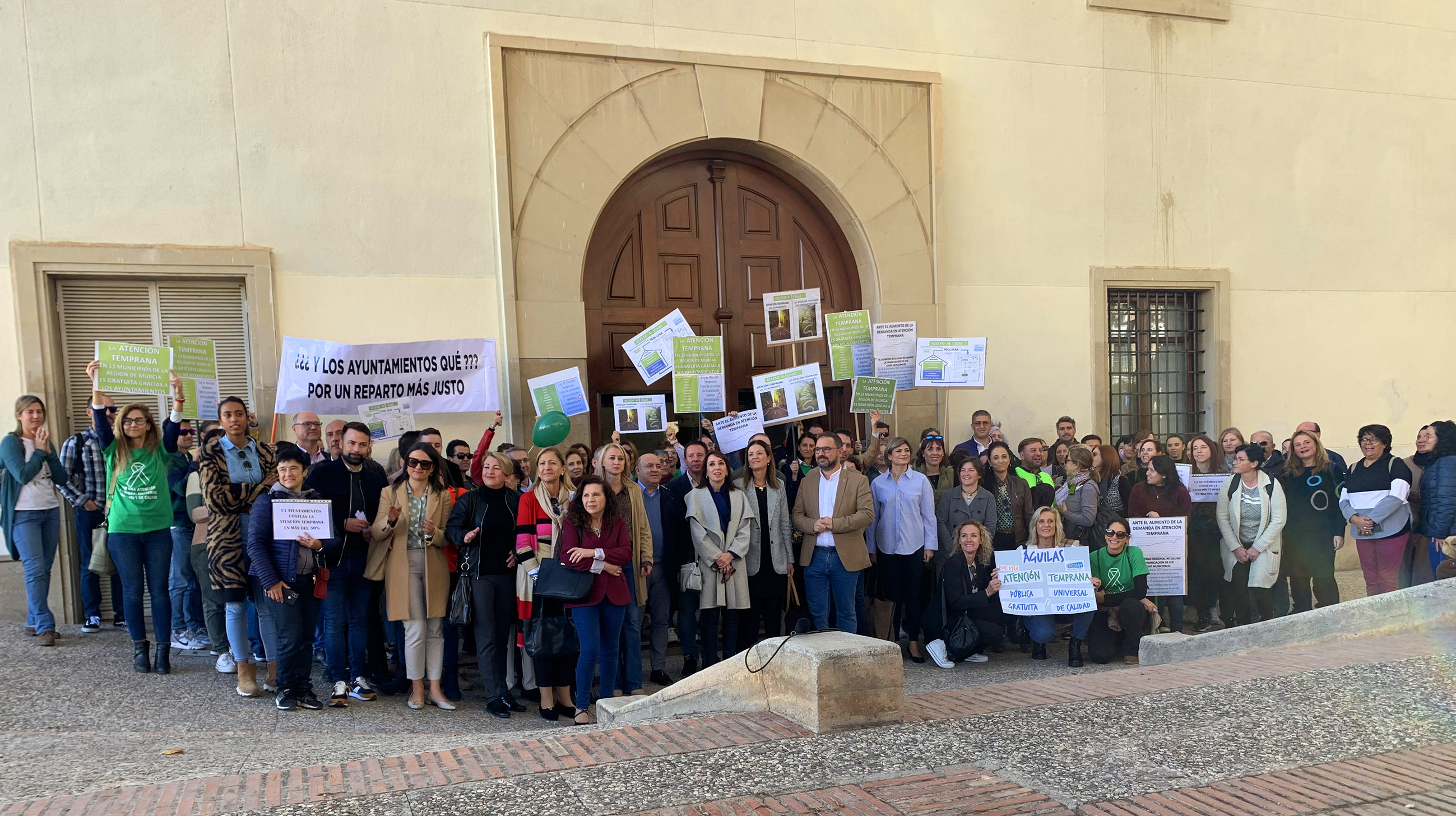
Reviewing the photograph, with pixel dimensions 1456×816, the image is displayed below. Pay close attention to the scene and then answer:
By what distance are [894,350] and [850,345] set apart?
0.48 m

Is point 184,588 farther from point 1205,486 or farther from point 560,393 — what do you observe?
point 1205,486

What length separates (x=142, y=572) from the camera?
23.6 ft

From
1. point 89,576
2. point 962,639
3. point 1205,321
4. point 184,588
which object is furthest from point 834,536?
point 1205,321

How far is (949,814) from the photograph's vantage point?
3930mm

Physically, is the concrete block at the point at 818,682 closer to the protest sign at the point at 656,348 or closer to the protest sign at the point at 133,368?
the protest sign at the point at 656,348

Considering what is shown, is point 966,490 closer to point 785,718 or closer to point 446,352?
point 785,718

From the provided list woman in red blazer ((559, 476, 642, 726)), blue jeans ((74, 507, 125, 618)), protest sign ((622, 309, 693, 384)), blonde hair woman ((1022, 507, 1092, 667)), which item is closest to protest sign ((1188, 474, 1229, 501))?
blonde hair woman ((1022, 507, 1092, 667))

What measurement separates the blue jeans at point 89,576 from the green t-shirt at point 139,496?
1.05 m

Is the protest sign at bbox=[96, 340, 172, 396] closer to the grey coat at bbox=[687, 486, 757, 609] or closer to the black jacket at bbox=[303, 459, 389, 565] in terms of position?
the black jacket at bbox=[303, 459, 389, 565]

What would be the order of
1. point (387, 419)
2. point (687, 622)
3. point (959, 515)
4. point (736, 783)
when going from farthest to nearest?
point (387, 419)
point (959, 515)
point (687, 622)
point (736, 783)

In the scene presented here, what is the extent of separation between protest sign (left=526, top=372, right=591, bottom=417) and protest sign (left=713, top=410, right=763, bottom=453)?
1.31 meters

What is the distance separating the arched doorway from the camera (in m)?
10.6

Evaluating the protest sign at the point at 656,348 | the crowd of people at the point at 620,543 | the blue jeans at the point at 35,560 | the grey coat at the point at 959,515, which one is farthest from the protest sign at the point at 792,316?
the blue jeans at the point at 35,560

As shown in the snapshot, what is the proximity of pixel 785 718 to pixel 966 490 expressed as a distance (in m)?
3.95
